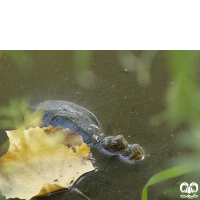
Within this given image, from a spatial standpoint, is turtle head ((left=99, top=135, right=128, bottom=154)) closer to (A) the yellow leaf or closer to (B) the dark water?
(B) the dark water

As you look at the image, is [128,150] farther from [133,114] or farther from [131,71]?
[131,71]

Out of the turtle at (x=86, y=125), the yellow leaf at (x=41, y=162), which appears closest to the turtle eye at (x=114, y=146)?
the turtle at (x=86, y=125)

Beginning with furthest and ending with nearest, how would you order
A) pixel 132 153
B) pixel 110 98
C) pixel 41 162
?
pixel 110 98 → pixel 132 153 → pixel 41 162

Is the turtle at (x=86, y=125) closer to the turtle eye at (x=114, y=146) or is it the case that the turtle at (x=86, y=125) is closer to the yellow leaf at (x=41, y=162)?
the turtle eye at (x=114, y=146)

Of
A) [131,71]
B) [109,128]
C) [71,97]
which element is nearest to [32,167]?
Result: [109,128]

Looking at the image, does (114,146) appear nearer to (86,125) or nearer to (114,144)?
(114,144)

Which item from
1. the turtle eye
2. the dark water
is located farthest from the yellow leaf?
the turtle eye

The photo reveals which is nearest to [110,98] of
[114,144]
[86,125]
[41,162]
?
[86,125]
